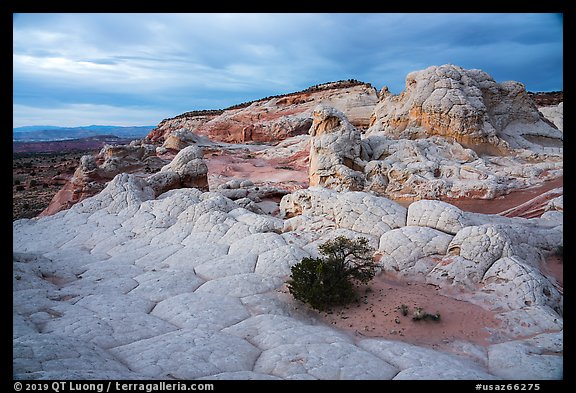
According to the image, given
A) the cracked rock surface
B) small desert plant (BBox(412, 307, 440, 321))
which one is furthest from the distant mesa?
small desert plant (BBox(412, 307, 440, 321))

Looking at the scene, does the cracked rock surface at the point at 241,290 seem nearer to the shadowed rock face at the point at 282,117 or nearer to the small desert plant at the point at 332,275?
the small desert plant at the point at 332,275

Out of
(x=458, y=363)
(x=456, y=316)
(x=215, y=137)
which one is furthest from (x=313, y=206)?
(x=215, y=137)

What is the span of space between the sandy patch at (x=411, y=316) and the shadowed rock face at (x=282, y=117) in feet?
106

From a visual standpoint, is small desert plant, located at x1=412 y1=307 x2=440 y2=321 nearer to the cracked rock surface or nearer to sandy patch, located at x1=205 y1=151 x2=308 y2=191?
the cracked rock surface

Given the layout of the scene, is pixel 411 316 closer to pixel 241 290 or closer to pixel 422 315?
pixel 422 315

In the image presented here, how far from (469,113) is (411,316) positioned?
1435cm

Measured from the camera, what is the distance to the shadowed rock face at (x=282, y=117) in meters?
42.1

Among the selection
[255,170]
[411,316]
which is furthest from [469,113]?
[411,316]

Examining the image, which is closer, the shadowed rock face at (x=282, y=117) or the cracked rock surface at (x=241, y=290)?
the cracked rock surface at (x=241, y=290)

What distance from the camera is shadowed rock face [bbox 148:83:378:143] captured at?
42.1 m

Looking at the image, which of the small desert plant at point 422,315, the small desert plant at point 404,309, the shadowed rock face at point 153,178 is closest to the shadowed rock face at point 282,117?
the shadowed rock face at point 153,178

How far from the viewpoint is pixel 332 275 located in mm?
7891

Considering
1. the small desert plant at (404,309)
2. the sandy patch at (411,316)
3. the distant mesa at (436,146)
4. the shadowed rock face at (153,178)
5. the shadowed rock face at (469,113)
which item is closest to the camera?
the sandy patch at (411,316)
